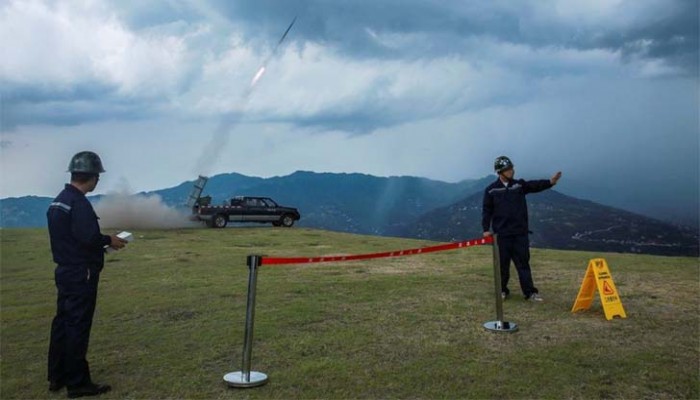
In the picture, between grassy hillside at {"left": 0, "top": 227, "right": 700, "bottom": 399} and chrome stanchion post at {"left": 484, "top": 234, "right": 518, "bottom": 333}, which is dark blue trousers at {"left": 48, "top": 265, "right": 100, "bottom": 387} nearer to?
grassy hillside at {"left": 0, "top": 227, "right": 700, "bottom": 399}

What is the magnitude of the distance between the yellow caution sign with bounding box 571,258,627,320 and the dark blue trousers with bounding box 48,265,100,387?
21.3 feet

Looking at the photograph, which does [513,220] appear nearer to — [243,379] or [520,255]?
[520,255]

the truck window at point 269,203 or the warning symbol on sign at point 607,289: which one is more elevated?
the truck window at point 269,203

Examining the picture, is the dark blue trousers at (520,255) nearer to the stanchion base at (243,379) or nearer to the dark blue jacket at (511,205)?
the dark blue jacket at (511,205)

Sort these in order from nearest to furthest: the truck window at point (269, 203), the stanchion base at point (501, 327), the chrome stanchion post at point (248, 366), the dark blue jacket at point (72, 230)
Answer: the dark blue jacket at point (72, 230) < the chrome stanchion post at point (248, 366) < the stanchion base at point (501, 327) < the truck window at point (269, 203)

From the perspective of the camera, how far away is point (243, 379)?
17.1 feet

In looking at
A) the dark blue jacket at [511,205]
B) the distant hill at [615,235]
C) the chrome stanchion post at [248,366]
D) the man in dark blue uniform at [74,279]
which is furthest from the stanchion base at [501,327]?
the distant hill at [615,235]

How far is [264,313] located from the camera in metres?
8.23

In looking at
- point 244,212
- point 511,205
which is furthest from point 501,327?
point 244,212

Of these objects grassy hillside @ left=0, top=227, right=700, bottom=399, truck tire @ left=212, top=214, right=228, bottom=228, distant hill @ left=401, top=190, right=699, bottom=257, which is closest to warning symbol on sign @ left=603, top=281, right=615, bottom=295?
grassy hillside @ left=0, top=227, right=700, bottom=399

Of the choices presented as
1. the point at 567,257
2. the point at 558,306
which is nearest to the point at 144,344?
the point at 558,306

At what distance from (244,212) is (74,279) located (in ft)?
80.4

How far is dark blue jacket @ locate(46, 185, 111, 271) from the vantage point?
5051 millimetres

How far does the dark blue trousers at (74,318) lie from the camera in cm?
505
